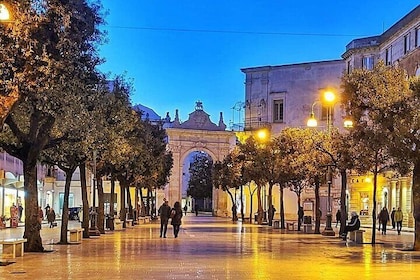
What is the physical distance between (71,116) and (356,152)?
16194 millimetres

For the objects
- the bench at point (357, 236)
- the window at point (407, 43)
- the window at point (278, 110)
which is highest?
the window at point (407, 43)

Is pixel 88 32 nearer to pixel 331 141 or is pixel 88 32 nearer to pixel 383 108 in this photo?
pixel 383 108

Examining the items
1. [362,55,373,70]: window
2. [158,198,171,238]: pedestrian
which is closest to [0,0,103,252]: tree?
[158,198,171,238]: pedestrian

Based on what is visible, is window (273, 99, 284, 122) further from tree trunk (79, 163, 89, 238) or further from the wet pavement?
the wet pavement

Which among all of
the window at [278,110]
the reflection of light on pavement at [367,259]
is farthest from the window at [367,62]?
the reflection of light on pavement at [367,259]

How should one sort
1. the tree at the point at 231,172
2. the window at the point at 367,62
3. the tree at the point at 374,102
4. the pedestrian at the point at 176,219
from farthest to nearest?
the window at the point at 367,62 → the tree at the point at 231,172 → the pedestrian at the point at 176,219 → the tree at the point at 374,102

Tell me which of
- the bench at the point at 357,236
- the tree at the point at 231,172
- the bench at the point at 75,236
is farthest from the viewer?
the tree at the point at 231,172

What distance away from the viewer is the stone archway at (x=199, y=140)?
101 meters

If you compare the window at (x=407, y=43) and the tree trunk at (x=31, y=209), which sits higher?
the window at (x=407, y=43)

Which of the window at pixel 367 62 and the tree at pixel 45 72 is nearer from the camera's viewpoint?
the tree at pixel 45 72

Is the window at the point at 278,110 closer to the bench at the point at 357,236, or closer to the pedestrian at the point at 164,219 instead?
the pedestrian at the point at 164,219

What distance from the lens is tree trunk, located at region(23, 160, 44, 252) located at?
25.4 metres

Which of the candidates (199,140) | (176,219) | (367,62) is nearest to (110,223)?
(176,219)

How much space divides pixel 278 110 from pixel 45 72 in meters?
71.8
